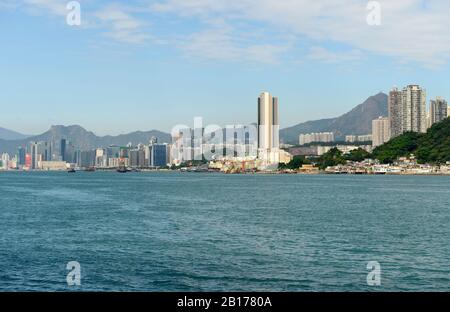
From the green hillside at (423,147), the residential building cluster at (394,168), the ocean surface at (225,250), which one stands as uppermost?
the green hillside at (423,147)

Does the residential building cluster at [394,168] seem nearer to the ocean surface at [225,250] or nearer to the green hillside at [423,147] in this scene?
the green hillside at [423,147]

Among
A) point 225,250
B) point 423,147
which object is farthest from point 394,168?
point 225,250

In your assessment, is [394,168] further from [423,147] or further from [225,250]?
[225,250]

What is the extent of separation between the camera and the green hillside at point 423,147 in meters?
140

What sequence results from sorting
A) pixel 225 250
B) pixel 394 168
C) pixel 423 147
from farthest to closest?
pixel 423 147 → pixel 394 168 → pixel 225 250

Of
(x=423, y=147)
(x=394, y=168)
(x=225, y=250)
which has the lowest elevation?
(x=225, y=250)

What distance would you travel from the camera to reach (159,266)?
17.0 m

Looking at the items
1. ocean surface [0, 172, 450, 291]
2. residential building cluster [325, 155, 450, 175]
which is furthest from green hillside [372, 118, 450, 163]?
ocean surface [0, 172, 450, 291]

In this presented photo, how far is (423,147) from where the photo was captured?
482 ft

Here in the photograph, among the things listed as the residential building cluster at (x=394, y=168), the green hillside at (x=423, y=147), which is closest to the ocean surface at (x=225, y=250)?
the residential building cluster at (x=394, y=168)

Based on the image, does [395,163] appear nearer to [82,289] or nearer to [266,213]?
[266,213]

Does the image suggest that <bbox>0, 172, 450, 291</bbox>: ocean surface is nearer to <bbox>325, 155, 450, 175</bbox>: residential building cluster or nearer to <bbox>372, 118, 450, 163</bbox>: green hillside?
<bbox>325, 155, 450, 175</bbox>: residential building cluster
